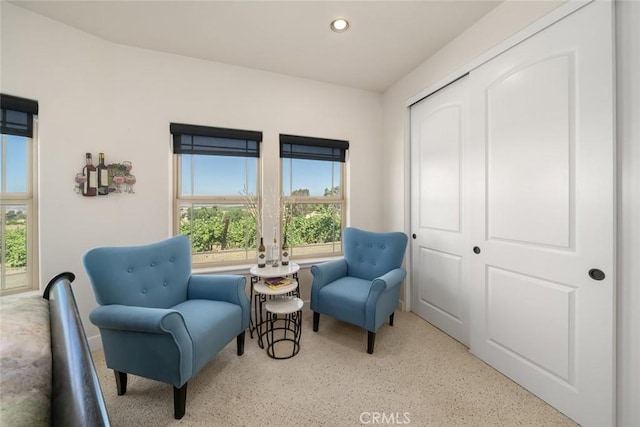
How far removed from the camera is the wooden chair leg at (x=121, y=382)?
1574 millimetres

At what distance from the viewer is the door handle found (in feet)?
4.18

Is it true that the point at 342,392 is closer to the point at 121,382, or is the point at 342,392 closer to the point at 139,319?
the point at 139,319

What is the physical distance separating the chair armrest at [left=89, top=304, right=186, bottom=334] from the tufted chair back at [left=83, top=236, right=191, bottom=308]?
16 centimetres

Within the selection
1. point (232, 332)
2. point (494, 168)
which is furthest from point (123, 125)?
point (494, 168)

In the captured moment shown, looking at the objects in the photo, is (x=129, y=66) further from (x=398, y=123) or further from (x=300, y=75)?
(x=398, y=123)

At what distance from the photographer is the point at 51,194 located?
1917 mm

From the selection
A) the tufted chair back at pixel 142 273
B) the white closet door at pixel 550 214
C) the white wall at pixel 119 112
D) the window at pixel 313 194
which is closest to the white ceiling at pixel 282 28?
the white wall at pixel 119 112

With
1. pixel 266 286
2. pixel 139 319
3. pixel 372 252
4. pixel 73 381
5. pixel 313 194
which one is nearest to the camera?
pixel 73 381

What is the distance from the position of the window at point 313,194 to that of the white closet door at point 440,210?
0.91 meters

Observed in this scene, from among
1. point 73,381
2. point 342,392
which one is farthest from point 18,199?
point 342,392

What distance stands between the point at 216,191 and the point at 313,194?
1.11 metres

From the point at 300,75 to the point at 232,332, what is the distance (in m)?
2.66

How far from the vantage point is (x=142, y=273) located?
5.70 ft

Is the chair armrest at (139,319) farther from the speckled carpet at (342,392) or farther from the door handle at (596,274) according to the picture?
the door handle at (596,274)
